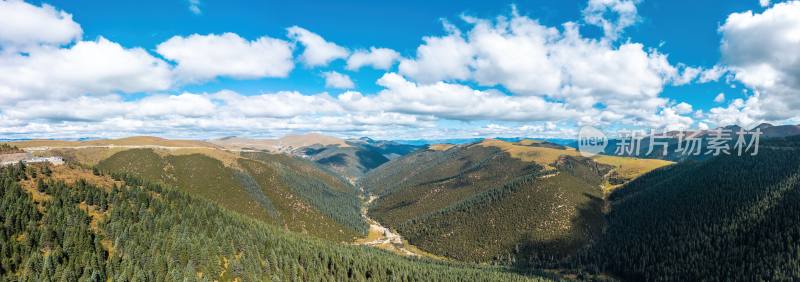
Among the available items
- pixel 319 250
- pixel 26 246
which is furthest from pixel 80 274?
pixel 319 250

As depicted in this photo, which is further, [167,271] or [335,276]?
[335,276]

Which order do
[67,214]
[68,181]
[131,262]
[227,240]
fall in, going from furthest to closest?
[68,181]
[227,240]
[67,214]
[131,262]

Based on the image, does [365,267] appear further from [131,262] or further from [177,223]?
[131,262]

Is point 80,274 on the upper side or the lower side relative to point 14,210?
lower

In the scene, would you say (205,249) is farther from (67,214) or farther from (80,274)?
(67,214)

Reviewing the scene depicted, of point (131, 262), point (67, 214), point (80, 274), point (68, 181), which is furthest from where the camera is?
point (68, 181)

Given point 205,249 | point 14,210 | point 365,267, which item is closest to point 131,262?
point 205,249

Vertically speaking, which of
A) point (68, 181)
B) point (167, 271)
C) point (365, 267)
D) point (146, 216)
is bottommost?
point (365, 267)
